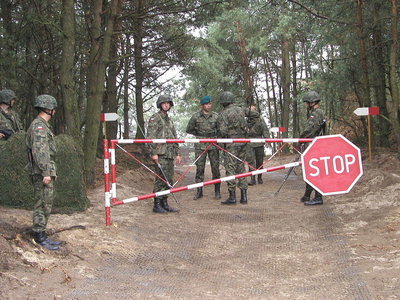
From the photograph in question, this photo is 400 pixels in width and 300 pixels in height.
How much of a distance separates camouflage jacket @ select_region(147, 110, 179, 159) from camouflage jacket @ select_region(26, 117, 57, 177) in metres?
3.04

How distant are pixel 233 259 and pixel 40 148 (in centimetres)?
275

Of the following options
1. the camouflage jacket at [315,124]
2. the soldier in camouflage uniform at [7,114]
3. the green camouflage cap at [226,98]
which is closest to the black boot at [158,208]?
the green camouflage cap at [226,98]

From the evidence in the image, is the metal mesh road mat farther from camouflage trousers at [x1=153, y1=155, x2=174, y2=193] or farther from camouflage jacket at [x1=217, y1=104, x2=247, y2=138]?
camouflage jacket at [x1=217, y1=104, x2=247, y2=138]

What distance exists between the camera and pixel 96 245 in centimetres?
599

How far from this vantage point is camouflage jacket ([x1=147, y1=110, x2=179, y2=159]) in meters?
8.68

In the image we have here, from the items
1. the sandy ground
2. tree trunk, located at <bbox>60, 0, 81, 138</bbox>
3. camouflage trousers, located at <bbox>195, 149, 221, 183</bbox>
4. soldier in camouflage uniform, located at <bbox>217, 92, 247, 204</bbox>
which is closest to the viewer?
the sandy ground

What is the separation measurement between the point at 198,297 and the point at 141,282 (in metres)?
0.71

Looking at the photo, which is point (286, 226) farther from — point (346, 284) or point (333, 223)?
point (346, 284)

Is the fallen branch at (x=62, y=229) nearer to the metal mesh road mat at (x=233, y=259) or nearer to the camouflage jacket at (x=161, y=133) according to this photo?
the metal mesh road mat at (x=233, y=259)

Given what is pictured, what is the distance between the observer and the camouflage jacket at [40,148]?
223 inches

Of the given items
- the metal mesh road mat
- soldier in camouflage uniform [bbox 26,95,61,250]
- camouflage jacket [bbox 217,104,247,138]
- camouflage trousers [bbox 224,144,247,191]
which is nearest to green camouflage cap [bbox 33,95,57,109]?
soldier in camouflage uniform [bbox 26,95,61,250]

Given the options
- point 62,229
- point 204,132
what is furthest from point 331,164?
point 204,132

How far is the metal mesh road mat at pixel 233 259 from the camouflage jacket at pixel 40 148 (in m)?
1.34

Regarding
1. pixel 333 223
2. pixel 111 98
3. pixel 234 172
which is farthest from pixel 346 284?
pixel 111 98
